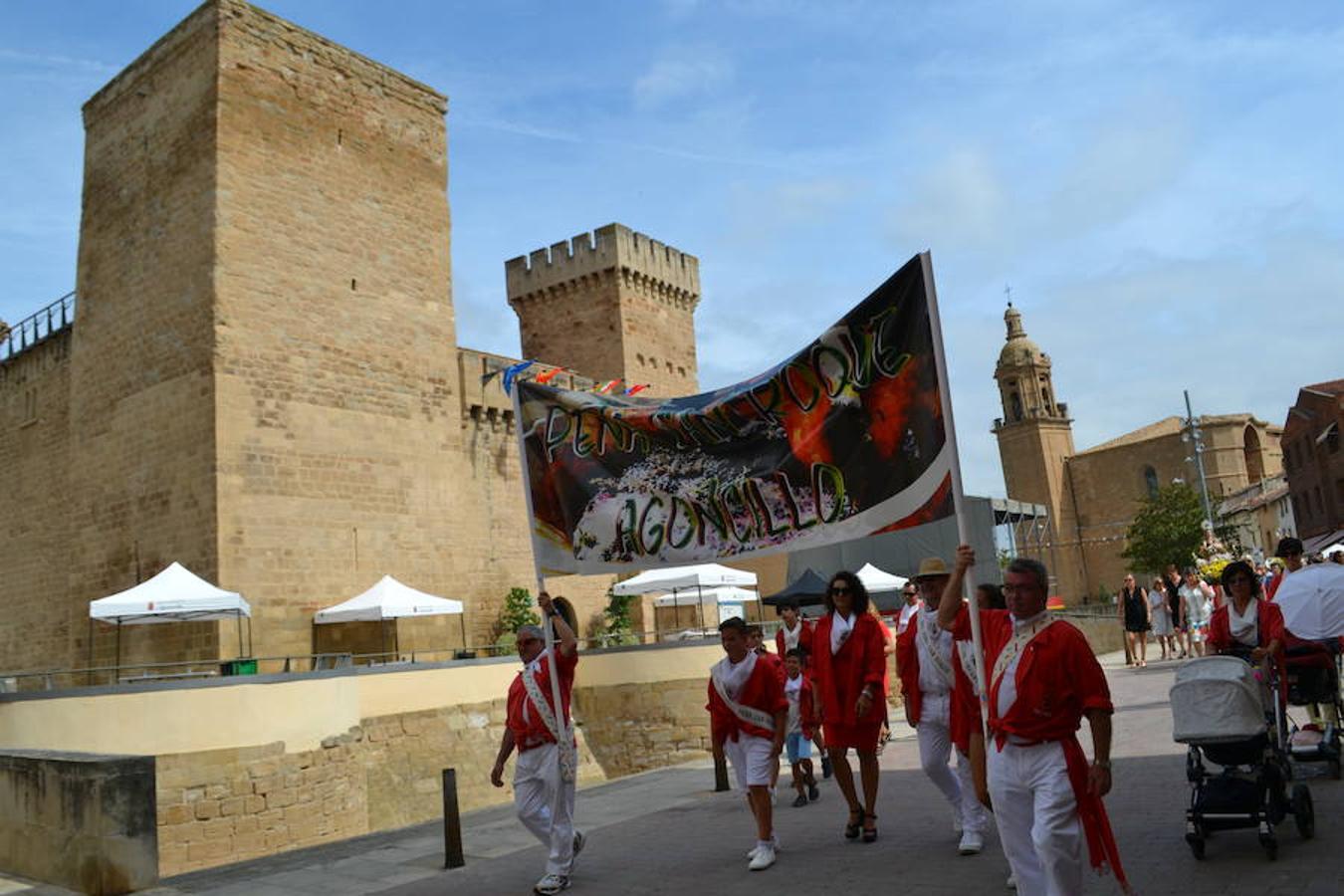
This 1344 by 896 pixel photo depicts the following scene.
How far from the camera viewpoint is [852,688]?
22.6 ft

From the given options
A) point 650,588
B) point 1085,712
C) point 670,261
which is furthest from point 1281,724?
point 670,261

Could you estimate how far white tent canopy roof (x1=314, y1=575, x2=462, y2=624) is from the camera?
18.1 m

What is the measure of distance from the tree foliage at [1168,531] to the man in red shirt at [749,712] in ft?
143

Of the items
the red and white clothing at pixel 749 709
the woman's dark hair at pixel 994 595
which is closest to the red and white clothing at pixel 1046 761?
the woman's dark hair at pixel 994 595

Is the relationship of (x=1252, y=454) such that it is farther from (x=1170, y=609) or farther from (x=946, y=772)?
(x=946, y=772)

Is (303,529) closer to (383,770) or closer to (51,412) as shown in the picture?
(383,770)

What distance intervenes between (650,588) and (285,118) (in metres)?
11.6

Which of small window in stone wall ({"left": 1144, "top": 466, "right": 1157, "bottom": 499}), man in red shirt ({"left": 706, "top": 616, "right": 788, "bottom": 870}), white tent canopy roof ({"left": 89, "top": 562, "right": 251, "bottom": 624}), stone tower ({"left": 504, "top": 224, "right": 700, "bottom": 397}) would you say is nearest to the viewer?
man in red shirt ({"left": 706, "top": 616, "right": 788, "bottom": 870})

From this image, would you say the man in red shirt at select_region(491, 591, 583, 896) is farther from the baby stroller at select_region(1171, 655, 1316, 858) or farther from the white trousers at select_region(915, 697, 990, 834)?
the baby stroller at select_region(1171, 655, 1316, 858)

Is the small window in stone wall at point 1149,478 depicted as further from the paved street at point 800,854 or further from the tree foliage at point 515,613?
the paved street at point 800,854

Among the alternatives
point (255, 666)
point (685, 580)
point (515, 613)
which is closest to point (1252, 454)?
point (515, 613)

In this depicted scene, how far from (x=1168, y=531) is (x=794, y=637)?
4141 centimetres

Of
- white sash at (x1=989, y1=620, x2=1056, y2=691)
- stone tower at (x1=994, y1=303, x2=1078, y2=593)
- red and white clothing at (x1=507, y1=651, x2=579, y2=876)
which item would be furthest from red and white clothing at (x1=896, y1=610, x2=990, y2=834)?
stone tower at (x1=994, y1=303, x2=1078, y2=593)

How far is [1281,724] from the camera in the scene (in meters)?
6.35
